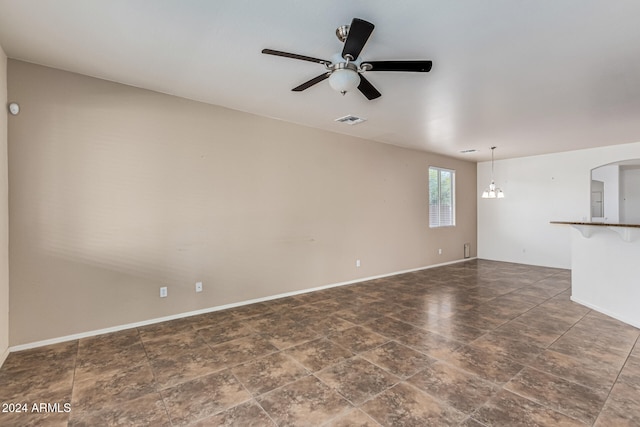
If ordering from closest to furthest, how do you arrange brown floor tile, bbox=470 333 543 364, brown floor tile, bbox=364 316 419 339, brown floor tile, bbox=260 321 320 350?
brown floor tile, bbox=470 333 543 364 → brown floor tile, bbox=260 321 320 350 → brown floor tile, bbox=364 316 419 339

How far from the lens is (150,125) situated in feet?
11.7

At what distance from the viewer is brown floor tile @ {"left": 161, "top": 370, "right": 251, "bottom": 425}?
1.99 m

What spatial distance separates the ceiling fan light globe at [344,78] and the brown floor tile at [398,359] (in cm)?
243

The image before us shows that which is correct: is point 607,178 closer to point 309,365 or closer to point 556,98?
point 556,98

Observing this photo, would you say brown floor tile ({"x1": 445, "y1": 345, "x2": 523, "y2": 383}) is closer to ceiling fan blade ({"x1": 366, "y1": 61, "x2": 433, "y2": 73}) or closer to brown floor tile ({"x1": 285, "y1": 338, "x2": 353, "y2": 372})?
brown floor tile ({"x1": 285, "y1": 338, "x2": 353, "y2": 372})

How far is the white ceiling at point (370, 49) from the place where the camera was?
212 cm

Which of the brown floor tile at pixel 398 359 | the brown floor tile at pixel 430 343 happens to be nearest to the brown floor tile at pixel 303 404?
the brown floor tile at pixel 398 359

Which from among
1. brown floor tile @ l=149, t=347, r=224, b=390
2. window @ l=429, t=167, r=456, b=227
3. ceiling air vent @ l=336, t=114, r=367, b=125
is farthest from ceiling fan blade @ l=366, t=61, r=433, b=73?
window @ l=429, t=167, r=456, b=227

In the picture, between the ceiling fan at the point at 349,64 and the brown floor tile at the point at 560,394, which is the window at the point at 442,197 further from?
the ceiling fan at the point at 349,64

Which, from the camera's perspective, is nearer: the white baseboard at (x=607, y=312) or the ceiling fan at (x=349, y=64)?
the ceiling fan at (x=349, y=64)

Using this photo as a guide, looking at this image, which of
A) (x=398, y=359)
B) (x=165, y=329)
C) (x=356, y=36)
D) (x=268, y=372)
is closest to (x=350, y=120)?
(x=356, y=36)

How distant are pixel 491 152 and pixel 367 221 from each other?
12.5 feet

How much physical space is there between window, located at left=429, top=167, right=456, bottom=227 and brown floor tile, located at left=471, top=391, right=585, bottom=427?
5.48 meters

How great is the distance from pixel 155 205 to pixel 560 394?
4.35 meters
